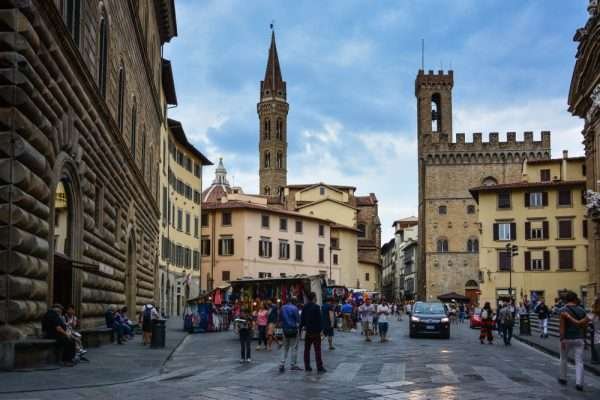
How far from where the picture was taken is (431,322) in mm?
29891

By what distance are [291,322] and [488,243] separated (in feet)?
150

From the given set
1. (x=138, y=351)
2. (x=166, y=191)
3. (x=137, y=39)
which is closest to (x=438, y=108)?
(x=166, y=191)

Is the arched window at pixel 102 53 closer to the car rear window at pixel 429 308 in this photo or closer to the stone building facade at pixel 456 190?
the car rear window at pixel 429 308

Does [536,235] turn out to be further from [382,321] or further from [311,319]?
[311,319]

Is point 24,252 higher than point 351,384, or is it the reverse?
point 24,252

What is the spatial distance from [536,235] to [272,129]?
269 feet

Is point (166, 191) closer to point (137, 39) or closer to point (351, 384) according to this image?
point (137, 39)

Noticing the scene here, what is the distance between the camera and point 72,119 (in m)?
15.2

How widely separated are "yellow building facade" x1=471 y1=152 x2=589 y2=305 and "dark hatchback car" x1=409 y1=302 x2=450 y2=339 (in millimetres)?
26881

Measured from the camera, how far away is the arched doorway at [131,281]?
90.3 feet

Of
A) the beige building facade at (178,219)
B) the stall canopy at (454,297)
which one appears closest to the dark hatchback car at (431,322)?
the beige building facade at (178,219)

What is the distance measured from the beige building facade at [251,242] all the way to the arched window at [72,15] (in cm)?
5166

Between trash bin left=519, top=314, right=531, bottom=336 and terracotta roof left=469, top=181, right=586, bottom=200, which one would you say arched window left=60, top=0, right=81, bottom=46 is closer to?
trash bin left=519, top=314, right=531, bottom=336

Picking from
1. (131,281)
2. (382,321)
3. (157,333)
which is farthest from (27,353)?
(382,321)
